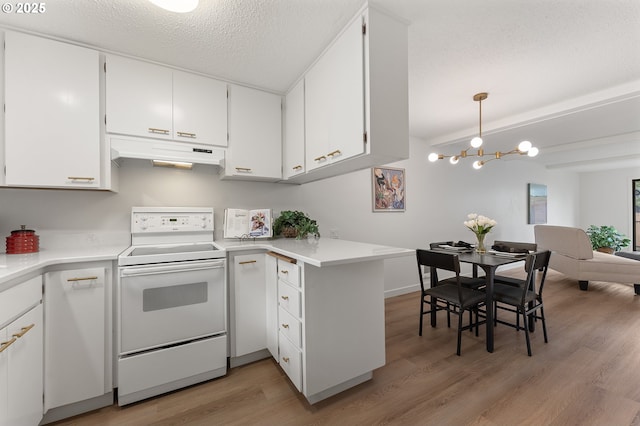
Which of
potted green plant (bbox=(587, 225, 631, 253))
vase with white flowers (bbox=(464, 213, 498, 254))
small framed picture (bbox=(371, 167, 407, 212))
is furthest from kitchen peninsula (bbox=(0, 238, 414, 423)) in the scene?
potted green plant (bbox=(587, 225, 631, 253))

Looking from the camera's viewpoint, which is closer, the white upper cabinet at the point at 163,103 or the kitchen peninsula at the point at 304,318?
the kitchen peninsula at the point at 304,318

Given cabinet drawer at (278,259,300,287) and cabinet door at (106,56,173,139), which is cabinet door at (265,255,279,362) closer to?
cabinet drawer at (278,259,300,287)

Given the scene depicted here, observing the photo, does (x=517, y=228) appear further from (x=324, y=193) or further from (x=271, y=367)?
(x=271, y=367)

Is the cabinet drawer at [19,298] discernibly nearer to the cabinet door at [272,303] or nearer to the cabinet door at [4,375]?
the cabinet door at [4,375]

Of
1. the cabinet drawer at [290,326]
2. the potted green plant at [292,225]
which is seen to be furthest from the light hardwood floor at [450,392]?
the potted green plant at [292,225]

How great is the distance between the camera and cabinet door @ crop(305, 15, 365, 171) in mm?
1559

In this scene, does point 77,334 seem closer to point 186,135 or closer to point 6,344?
point 6,344

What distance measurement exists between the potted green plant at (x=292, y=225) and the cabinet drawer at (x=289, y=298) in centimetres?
71

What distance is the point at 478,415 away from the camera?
153cm

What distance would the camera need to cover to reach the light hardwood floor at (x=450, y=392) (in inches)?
59.7

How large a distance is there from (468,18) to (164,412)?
311 cm

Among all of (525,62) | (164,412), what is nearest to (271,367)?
(164,412)

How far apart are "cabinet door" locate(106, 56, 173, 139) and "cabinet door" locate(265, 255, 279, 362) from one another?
132 centimetres

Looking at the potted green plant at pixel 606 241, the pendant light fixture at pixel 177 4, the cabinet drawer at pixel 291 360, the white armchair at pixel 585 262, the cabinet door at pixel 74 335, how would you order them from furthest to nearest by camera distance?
the potted green plant at pixel 606 241, the white armchair at pixel 585 262, the cabinet drawer at pixel 291 360, the cabinet door at pixel 74 335, the pendant light fixture at pixel 177 4
